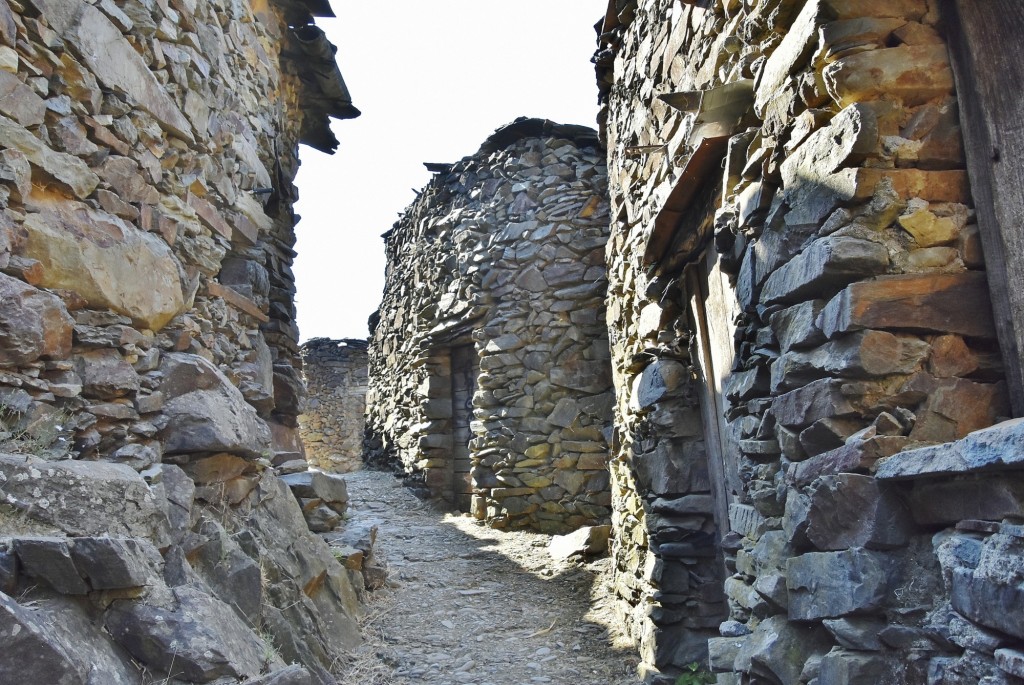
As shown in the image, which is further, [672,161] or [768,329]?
[672,161]

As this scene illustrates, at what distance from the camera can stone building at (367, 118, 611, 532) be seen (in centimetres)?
690

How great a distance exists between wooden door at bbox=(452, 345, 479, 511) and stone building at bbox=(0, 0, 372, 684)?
3793mm

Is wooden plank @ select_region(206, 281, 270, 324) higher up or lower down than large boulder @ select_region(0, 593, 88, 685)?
higher up

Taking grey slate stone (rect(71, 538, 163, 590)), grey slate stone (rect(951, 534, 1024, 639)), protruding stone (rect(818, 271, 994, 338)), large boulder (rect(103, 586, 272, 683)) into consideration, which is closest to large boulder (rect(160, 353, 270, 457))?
large boulder (rect(103, 586, 272, 683))

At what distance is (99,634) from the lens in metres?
1.91

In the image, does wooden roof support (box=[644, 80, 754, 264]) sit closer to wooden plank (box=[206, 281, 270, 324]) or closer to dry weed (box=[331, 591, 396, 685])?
wooden plank (box=[206, 281, 270, 324])

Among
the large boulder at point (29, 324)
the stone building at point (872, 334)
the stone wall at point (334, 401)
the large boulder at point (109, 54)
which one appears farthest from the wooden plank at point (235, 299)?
the stone wall at point (334, 401)

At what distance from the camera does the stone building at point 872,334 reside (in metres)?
1.58

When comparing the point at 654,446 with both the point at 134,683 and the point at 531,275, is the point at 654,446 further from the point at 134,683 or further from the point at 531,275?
the point at 531,275

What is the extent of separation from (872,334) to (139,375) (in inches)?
106

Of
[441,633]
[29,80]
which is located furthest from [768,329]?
[441,633]

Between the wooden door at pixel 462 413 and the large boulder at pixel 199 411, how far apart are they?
486 centimetres

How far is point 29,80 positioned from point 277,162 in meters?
2.89

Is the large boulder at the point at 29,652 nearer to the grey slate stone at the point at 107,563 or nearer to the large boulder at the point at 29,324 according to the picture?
the grey slate stone at the point at 107,563
